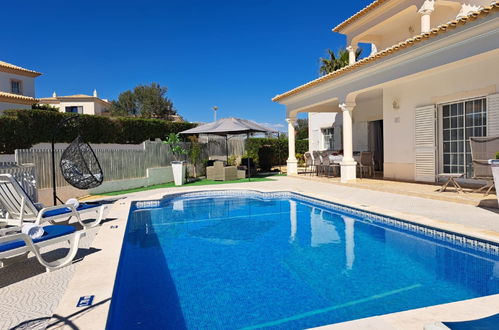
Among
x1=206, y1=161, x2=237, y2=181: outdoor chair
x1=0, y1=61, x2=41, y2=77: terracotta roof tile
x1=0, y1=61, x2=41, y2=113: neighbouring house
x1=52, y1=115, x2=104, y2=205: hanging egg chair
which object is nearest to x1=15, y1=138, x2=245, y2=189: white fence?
x1=52, y1=115, x2=104, y2=205: hanging egg chair

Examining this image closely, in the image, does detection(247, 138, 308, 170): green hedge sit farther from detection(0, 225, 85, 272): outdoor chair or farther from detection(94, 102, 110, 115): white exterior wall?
detection(94, 102, 110, 115): white exterior wall

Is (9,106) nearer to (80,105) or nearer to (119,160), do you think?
(119,160)

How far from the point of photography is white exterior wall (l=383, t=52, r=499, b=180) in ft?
28.6

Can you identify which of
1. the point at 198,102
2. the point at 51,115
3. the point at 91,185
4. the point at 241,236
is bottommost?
the point at 241,236

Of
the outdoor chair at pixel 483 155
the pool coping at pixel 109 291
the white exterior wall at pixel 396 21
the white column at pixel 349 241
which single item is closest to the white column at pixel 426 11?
the white exterior wall at pixel 396 21

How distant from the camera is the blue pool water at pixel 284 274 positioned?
3219 millimetres

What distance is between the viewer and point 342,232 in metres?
6.23

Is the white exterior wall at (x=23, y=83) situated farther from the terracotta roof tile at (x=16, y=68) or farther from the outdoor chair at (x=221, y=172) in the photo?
the outdoor chair at (x=221, y=172)

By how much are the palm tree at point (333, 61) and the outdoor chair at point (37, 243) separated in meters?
27.2

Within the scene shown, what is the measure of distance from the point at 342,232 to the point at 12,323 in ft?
16.9


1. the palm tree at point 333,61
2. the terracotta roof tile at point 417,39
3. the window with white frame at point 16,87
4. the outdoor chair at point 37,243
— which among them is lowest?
the outdoor chair at point 37,243

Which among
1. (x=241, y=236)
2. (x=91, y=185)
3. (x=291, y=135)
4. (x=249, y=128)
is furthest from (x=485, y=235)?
(x=291, y=135)

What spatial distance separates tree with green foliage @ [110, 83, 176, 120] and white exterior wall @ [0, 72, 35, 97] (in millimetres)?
17573

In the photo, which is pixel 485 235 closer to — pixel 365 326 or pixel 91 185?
pixel 365 326
